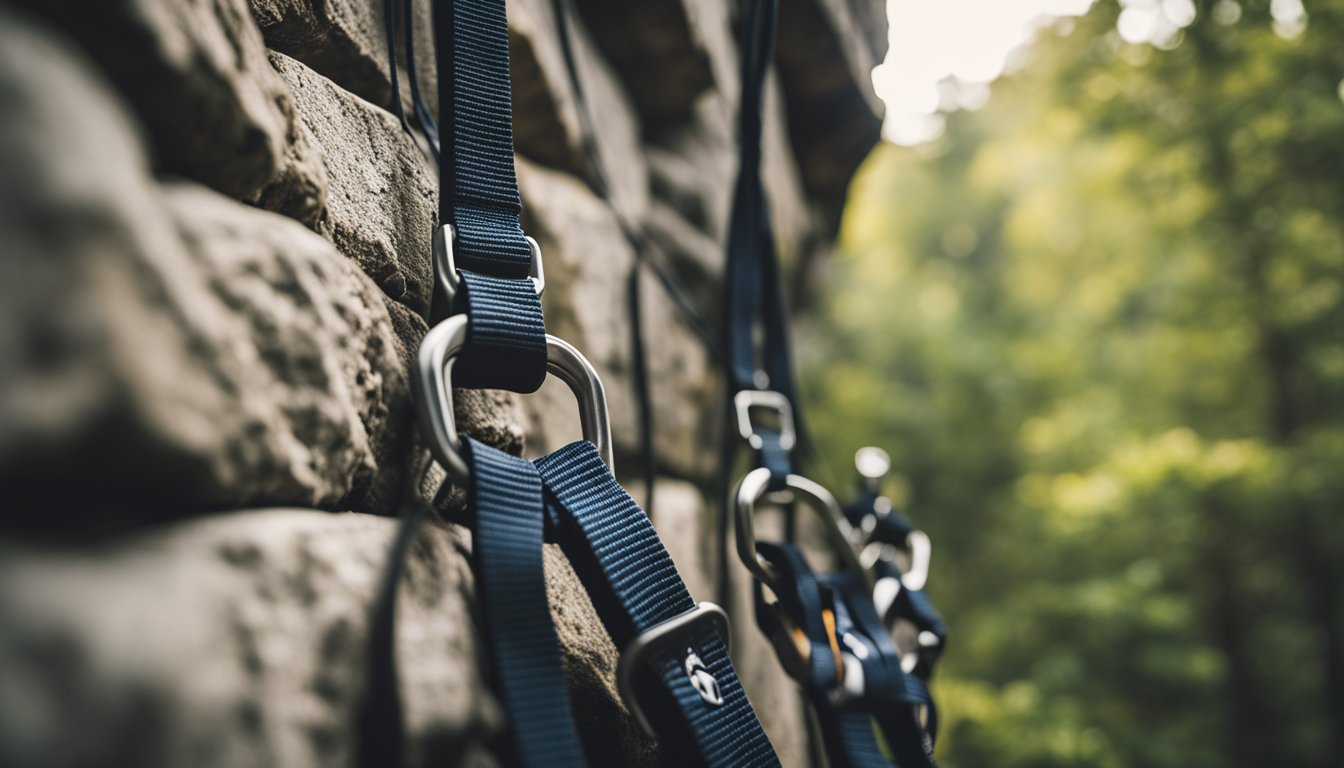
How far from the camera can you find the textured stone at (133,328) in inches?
13.5

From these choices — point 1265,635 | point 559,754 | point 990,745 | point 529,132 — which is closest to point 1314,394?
point 1265,635

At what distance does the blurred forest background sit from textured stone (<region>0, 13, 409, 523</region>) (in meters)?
4.43

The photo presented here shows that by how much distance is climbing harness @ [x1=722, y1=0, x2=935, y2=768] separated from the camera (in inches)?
36.0

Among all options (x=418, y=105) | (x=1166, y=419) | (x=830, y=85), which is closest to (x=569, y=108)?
(x=418, y=105)

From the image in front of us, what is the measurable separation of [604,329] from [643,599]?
2.37ft

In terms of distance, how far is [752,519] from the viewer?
1.00 metres

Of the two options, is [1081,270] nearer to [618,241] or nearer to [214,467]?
[618,241]

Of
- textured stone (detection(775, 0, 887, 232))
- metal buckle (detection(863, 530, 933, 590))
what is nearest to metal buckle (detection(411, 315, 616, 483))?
metal buckle (detection(863, 530, 933, 590))

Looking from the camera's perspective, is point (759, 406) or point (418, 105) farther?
point (759, 406)

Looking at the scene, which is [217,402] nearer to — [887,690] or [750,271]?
[887,690]

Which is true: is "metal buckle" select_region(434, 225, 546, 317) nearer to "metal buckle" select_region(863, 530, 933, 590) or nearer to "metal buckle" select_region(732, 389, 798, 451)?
"metal buckle" select_region(732, 389, 798, 451)

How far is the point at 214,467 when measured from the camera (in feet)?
1.41

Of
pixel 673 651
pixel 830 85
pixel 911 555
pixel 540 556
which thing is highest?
pixel 830 85

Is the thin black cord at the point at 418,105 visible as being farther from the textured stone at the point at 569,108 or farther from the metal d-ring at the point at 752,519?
the metal d-ring at the point at 752,519
